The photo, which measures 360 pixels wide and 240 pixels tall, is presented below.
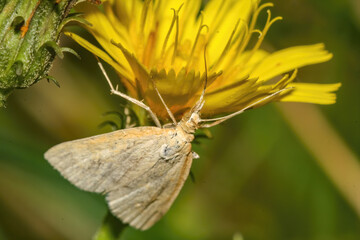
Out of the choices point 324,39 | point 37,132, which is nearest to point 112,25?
point 37,132

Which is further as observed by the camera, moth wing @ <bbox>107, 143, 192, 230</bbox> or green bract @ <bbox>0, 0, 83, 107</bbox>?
moth wing @ <bbox>107, 143, 192, 230</bbox>

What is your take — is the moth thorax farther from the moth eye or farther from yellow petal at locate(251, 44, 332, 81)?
yellow petal at locate(251, 44, 332, 81)

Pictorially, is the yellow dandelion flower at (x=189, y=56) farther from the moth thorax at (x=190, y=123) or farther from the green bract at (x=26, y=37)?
the green bract at (x=26, y=37)

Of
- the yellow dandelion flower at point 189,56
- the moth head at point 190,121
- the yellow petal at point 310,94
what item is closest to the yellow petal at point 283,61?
the yellow dandelion flower at point 189,56

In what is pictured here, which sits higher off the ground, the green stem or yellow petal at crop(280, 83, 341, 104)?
the green stem

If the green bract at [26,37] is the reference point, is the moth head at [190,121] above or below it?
below

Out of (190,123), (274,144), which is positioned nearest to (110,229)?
(190,123)

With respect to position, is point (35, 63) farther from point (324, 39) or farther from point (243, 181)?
point (324, 39)

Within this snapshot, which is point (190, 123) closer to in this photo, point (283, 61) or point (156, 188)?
point (156, 188)

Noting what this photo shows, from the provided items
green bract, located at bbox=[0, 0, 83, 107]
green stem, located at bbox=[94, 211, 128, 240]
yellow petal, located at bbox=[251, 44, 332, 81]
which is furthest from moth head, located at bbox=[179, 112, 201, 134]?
green bract, located at bbox=[0, 0, 83, 107]
